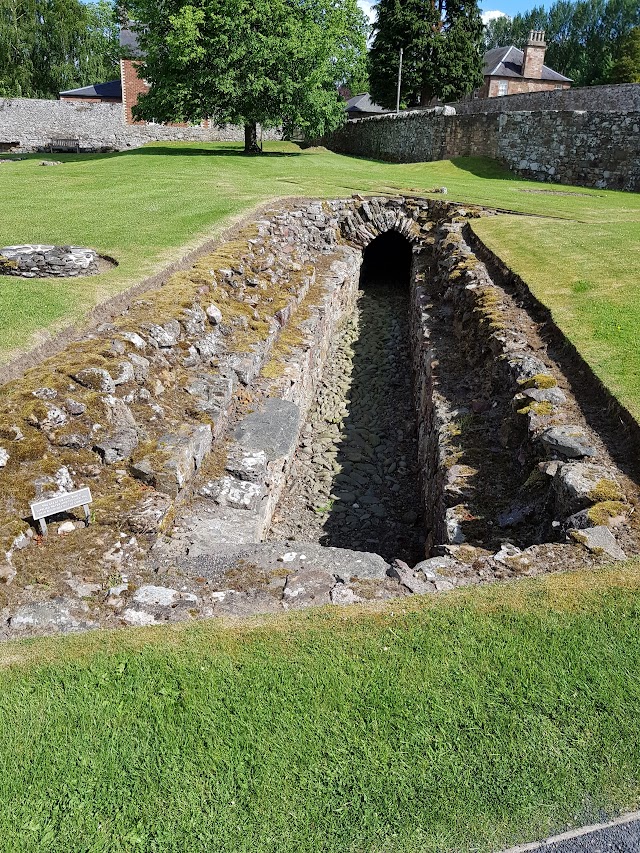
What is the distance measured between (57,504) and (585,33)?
105 m

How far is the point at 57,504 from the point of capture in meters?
5.38

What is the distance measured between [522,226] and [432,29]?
38126 mm

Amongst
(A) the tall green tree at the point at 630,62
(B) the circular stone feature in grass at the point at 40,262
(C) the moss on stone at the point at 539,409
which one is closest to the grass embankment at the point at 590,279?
(C) the moss on stone at the point at 539,409

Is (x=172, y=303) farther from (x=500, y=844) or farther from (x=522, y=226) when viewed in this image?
(x=522, y=226)

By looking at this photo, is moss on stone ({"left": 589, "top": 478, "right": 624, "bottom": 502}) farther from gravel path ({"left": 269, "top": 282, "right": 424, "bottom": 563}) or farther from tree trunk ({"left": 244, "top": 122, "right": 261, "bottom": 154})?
tree trunk ({"left": 244, "top": 122, "right": 261, "bottom": 154})

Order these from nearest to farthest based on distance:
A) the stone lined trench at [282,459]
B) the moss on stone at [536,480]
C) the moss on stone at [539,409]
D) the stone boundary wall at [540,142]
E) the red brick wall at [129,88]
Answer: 1. the stone lined trench at [282,459]
2. the moss on stone at [536,480]
3. the moss on stone at [539,409]
4. the stone boundary wall at [540,142]
5. the red brick wall at [129,88]

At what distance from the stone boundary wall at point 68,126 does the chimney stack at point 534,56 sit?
31185 mm

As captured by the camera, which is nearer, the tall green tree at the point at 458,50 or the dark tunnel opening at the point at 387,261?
the dark tunnel opening at the point at 387,261

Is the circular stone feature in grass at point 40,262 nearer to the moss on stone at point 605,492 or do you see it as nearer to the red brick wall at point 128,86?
the moss on stone at point 605,492

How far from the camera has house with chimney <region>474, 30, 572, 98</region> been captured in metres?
59.1

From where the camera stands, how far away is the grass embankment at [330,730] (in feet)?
11.4

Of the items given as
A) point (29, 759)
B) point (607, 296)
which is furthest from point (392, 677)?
point (607, 296)

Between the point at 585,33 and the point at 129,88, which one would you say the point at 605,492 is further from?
the point at 585,33

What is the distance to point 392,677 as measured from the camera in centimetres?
418
